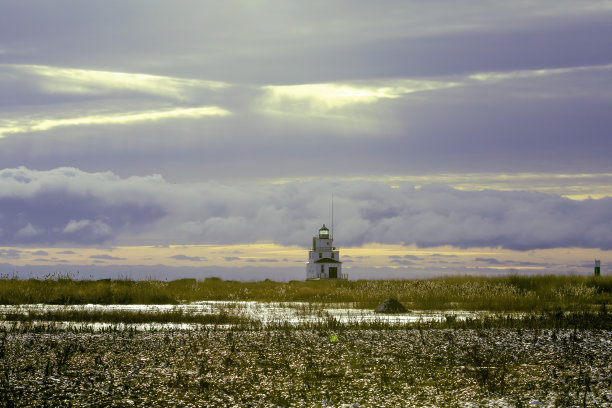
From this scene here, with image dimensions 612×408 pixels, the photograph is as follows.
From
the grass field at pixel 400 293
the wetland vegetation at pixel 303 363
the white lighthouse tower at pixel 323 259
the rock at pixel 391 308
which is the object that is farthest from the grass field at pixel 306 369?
the white lighthouse tower at pixel 323 259

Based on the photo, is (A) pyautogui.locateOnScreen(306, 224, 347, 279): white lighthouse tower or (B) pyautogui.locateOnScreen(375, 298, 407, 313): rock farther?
(A) pyautogui.locateOnScreen(306, 224, 347, 279): white lighthouse tower

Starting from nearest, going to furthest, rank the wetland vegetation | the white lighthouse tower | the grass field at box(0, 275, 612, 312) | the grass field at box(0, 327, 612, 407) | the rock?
the grass field at box(0, 327, 612, 407) < the wetland vegetation < the rock < the grass field at box(0, 275, 612, 312) < the white lighthouse tower

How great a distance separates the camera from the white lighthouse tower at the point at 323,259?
102 m

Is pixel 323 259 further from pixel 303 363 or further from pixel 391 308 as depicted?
pixel 303 363

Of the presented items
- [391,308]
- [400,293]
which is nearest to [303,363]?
[391,308]

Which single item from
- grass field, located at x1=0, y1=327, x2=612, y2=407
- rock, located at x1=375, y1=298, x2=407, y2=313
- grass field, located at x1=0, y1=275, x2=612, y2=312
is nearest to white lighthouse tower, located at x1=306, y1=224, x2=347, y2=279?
grass field, located at x1=0, y1=275, x2=612, y2=312

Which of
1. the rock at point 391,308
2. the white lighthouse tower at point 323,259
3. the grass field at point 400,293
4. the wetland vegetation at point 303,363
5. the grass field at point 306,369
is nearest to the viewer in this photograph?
the grass field at point 306,369

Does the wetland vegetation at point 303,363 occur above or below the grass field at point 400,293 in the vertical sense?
below

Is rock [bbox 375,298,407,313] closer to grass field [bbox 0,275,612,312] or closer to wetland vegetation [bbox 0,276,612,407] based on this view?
grass field [bbox 0,275,612,312]

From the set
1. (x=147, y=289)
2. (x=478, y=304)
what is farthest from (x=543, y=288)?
(x=147, y=289)

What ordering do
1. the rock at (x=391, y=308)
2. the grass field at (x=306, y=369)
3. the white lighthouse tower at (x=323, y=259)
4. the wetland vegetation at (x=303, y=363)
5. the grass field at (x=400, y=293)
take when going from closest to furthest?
the grass field at (x=306, y=369) < the wetland vegetation at (x=303, y=363) < the rock at (x=391, y=308) < the grass field at (x=400, y=293) < the white lighthouse tower at (x=323, y=259)

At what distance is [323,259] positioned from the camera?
340ft

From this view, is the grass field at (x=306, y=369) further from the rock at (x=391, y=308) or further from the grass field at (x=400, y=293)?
the grass field at (x=400, y=293)

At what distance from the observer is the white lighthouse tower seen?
10212cm
